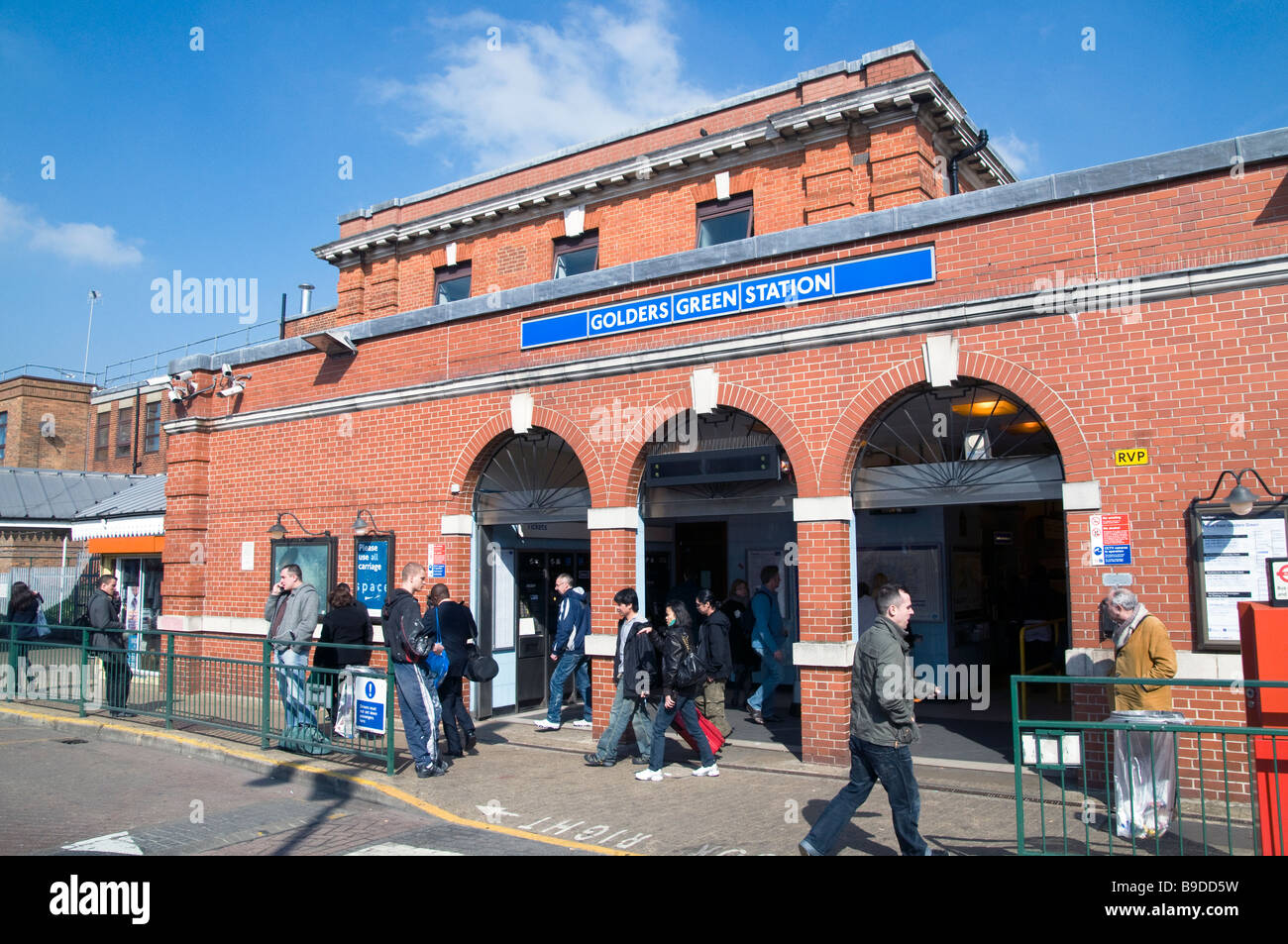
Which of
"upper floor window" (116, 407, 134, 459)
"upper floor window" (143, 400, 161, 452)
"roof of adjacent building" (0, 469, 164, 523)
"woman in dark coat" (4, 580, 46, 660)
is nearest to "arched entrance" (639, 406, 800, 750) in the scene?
"woman in dark coat" (4, 580, 46, 660)

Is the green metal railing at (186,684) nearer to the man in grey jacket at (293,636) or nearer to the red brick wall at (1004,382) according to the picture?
the man in grey jacket at (293,636)

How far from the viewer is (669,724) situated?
8758 mm

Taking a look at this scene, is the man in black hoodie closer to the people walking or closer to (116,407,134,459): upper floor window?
the people walking

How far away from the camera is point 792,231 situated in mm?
9898

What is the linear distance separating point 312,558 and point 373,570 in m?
1.37

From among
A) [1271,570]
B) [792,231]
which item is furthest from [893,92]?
[1271,570]

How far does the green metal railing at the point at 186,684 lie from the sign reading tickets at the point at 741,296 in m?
4.50

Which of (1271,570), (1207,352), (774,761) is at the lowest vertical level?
(774,761)

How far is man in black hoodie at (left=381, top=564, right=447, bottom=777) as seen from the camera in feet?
28.8

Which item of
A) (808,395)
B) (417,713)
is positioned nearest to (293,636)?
(417,713)

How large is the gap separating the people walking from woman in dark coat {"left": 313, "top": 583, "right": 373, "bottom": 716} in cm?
478

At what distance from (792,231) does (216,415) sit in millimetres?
10601

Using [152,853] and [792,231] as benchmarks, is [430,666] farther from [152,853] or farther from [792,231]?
[792,231]

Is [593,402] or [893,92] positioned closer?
[593,402]
